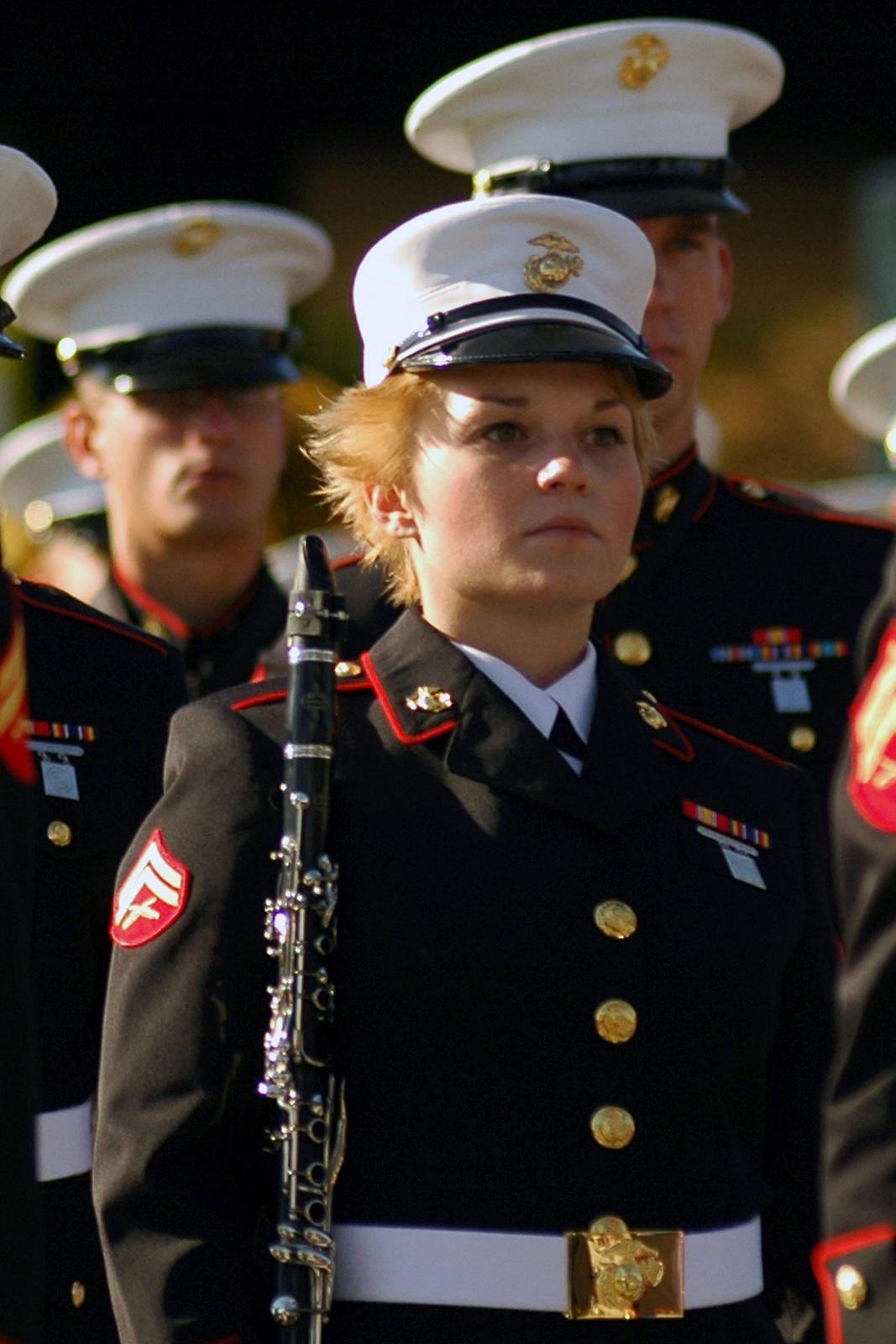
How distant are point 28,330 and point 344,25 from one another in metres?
4.72

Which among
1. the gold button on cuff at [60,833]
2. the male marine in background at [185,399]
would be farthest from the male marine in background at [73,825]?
the male marine in background at [185,399]

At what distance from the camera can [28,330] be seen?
249 inches

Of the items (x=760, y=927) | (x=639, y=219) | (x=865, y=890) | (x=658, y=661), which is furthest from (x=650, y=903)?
(x=639, y=219)

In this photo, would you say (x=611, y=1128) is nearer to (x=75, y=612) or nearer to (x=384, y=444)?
(x=384, y=444)

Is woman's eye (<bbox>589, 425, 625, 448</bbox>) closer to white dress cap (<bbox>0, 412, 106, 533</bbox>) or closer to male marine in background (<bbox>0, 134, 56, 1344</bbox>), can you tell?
male marine in background (<bbox>0, 134, 56, 1344</bbox>)

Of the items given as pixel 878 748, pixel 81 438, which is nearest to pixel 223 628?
pixel 81 438

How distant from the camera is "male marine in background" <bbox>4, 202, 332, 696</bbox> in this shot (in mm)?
→ 5715

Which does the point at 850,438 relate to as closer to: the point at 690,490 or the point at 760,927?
the point at 690,490

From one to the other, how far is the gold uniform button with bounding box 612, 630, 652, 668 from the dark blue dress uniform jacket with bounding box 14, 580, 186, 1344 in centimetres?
68

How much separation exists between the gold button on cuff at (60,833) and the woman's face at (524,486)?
81 cm

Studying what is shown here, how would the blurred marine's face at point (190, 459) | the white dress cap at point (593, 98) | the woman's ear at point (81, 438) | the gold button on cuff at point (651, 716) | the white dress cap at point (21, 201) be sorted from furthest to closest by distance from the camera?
the woman's ear at point (81, 438), the blurred marine's face at point (190, 459), the white dress cap at point (593, 98), the white dress cap at point (21, 201), the gold button on cuff at point (651, 716)

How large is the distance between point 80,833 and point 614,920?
1083 mm

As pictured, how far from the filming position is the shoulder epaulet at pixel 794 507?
4.86 m

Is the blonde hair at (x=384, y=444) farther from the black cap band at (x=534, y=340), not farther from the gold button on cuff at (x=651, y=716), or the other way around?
the gold button on cuff at (x=651, y=716)
